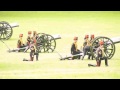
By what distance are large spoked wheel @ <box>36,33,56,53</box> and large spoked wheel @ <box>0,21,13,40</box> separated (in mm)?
475

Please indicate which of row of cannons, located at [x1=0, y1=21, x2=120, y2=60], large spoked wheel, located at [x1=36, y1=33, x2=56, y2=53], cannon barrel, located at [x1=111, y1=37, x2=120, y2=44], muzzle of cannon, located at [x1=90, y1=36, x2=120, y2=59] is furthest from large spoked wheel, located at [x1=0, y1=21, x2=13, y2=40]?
cannon barrel, located at [x1=111, y1=37, x2=120, y2=44]

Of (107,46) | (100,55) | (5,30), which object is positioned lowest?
(100,55)

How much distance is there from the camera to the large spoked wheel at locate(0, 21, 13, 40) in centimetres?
470

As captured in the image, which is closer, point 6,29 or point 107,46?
point 107,46

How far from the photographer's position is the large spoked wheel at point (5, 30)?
4.70 metres

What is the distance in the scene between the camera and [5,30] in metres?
4.75

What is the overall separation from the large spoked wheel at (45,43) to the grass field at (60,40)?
7 cm

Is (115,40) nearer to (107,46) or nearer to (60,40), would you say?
(107,46)

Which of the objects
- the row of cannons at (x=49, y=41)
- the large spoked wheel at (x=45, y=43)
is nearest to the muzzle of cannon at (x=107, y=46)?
the row of cannons at (x=49, y=41)

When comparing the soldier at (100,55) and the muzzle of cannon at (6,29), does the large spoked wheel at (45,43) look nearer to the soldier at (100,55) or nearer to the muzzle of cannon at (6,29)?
the muzzle of cannon at (6,29)

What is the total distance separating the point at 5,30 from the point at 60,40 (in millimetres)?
893

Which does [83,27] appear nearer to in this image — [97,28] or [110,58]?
[97,28]

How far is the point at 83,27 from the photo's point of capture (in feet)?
15.3

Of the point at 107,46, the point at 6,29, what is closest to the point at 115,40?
the point at 107,46
